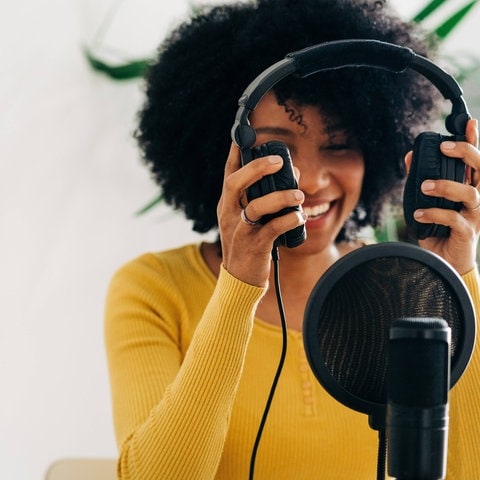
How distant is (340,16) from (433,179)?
0.37 metres

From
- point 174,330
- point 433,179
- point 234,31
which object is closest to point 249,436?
point 174,330

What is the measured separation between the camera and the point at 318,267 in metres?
1.28

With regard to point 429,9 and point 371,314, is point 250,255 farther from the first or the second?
point 429,9

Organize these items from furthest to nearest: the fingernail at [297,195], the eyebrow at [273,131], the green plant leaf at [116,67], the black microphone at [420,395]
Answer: the green plant leaf at [116,67] → the eyebrow at [273,131] → the fingernail at [297,195] → the black microphone at [420,395]

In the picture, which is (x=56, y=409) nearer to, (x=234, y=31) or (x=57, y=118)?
(x=57, y=118)

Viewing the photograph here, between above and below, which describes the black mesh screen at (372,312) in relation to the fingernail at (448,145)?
below

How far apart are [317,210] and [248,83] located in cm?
21

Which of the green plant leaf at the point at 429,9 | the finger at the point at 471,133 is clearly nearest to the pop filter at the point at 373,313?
the finger at the point at 471,133

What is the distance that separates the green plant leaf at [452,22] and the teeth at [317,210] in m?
0.70

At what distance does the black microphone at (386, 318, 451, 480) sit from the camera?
479mm

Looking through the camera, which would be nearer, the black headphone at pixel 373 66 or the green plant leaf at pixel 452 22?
Result: the black headphone at pixel 373 66

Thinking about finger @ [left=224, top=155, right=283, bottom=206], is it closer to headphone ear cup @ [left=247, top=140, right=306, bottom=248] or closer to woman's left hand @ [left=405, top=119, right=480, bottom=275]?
headphone ear cup @ [left=247, top=140, right=306, bottom=248]

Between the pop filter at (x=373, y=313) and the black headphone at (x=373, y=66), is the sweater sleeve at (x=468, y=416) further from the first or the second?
the pop filter at (x=373, y=313)

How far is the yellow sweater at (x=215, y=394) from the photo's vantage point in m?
0.88
